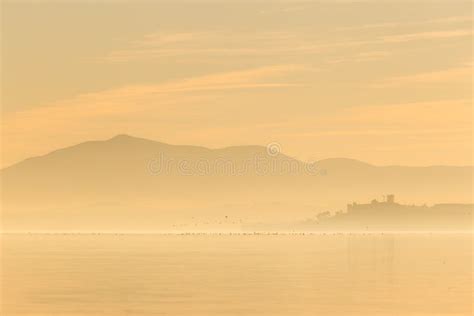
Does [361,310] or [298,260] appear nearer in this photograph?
[361,310]

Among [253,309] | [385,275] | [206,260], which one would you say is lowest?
[253,309]

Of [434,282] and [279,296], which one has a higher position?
[434,282]

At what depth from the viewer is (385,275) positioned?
7288cm

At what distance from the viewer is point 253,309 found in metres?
50.8

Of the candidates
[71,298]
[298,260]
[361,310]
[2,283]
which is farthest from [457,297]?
[298,260]

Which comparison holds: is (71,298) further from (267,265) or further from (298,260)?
(298,260)

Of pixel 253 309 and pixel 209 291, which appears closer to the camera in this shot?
pixel 253 309

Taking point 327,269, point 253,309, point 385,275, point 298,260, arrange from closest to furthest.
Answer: point 253,309
point 385,275
point 327,269
point 298,260

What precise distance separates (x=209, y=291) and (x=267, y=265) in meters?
25.4

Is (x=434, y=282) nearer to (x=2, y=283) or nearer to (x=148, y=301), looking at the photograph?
(x=148, y=301)

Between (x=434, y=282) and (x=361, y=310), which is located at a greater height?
(x=434, y=282)

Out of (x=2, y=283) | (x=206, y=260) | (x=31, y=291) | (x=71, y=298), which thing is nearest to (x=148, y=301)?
(x=71, y=298)

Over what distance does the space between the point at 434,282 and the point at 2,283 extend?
2639 centimetres

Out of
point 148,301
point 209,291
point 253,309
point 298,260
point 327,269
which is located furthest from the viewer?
point 298,260
